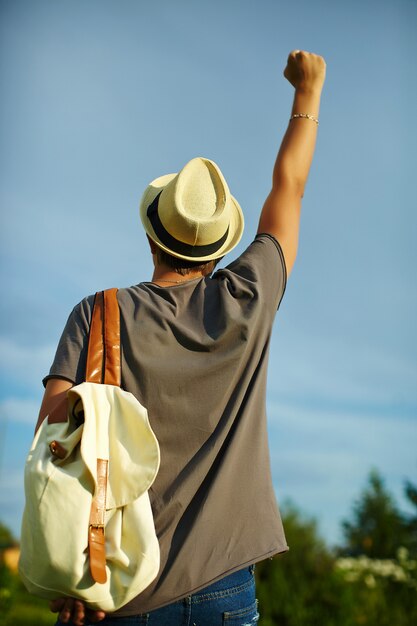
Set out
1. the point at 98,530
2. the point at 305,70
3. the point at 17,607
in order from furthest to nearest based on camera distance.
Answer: the point at 17,607 → the point at 305,70 → the point at 98,530

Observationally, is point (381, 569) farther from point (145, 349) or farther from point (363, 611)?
point (145, 349)

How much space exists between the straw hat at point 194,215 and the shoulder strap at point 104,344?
37cm

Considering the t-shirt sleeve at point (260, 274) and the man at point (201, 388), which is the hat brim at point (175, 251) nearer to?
the man at point (201, 388)

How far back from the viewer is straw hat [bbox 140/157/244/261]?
8.75 feet

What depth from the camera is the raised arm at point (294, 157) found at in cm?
276

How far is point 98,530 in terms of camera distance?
6.63 feet

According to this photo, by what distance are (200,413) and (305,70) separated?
156cm

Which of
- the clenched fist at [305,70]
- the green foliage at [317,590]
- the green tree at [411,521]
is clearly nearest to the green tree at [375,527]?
the green tree at [411,521]

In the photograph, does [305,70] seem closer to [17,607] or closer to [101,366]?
[101,366]

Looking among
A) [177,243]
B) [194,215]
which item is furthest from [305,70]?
[177,243]

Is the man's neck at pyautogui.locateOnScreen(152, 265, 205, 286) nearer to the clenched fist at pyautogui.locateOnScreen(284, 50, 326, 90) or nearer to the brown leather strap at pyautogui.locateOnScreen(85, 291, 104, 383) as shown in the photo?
the brown leather strap at pyautogui.locateOnScreen(85, 291, 104, 383)

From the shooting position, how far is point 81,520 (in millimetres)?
1981

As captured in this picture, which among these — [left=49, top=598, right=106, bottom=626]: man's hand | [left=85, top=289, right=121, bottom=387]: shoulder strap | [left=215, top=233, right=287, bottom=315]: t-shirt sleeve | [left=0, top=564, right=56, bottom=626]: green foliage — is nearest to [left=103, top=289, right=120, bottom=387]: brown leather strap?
[left=85, top=289, right=121, bottom=387]: shoulder strap

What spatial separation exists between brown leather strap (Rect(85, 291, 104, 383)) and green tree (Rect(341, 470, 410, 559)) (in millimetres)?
13886
